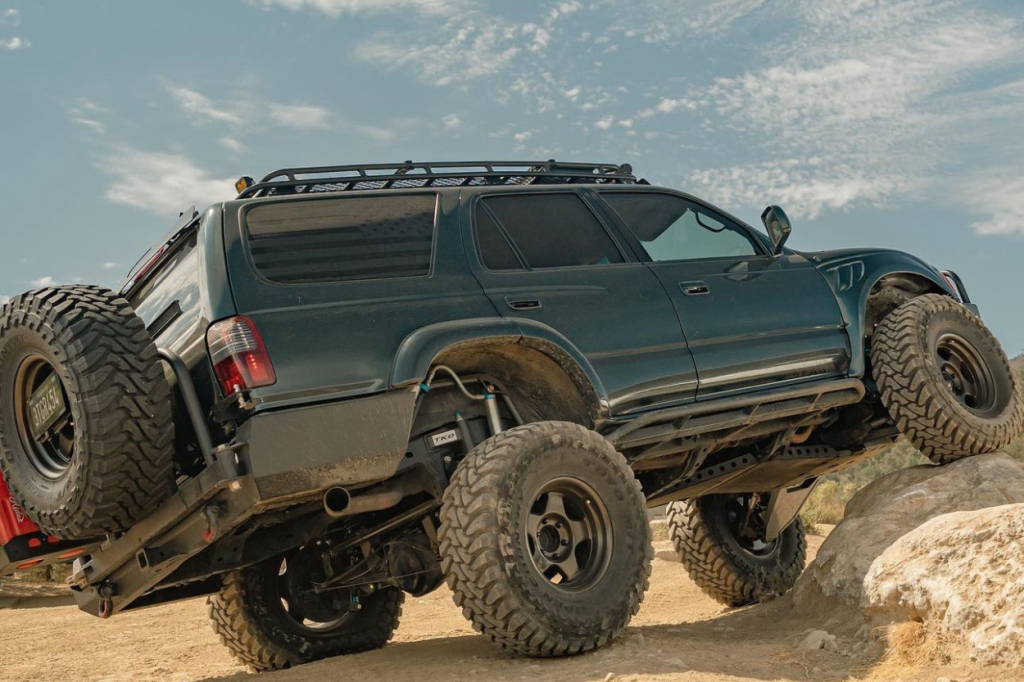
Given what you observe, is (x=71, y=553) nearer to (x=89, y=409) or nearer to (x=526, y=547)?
(x=89, y=409)

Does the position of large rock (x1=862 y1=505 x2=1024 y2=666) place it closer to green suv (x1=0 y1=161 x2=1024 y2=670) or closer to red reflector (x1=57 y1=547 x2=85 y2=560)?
green suv (x1=0 y1=161 x2=1024 y2=670)

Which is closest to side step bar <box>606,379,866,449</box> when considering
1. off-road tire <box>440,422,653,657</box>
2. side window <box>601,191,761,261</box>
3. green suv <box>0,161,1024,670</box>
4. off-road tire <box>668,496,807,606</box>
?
green suv <box>0,161,1024,670</box>

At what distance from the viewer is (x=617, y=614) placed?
4.69 metres

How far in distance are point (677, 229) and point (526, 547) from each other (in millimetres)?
2445

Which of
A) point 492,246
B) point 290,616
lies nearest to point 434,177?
point 492,246

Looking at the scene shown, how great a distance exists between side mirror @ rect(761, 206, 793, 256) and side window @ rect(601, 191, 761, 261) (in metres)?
0.12

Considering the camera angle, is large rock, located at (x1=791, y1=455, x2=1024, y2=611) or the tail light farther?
large rock, located at (x1=791, y1=455, x2=1024, y2=611)

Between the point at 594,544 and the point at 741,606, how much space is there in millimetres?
3491

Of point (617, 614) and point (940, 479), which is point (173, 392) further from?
point (940, 479)

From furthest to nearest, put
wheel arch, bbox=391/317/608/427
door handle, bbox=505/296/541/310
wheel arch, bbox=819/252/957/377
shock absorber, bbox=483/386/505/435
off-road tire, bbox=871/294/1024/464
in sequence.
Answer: wheel arch, bbox=819/252/957/377, off-road tire, bbox=871/294/1024/464, door handle, bbox=505/296/541/310, shock absorber, bbox=483/386/505/435, wheel arch, bbox=391/317/608/427

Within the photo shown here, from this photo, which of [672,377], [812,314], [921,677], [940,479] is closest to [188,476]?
[672,377]

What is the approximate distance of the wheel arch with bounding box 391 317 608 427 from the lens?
4637mm

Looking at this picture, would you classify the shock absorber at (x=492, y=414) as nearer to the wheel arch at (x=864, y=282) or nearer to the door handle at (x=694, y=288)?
the door handle at (x=694, y=288)

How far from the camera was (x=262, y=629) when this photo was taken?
5.97 metres
